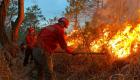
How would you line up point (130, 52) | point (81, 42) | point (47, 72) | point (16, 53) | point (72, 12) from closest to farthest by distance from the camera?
point (47, 72) < point (130, 52) < point (81, 42) < point (16, 53) < point (72, 12)

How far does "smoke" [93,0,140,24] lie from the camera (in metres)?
17.0

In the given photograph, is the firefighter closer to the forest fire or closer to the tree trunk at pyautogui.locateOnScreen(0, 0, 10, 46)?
the tree trunk at pyautogui.locateOnScreen(0, 0, 10, 46)

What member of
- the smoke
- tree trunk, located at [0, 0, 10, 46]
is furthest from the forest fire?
tree trunk, located at [0, 0, 10, 46]

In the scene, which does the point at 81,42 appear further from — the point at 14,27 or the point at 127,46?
the point at 14,27

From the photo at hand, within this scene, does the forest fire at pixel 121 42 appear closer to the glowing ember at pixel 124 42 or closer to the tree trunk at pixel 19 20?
the glowing ember at pixel 124 42

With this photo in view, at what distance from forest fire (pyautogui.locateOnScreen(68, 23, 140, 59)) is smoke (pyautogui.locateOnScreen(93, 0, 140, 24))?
3.70 ft

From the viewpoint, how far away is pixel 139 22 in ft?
47.8

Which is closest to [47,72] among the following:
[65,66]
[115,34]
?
[65,66]

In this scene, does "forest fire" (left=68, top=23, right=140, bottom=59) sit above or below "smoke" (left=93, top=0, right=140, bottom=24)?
below

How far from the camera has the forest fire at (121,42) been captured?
14008 millimetres

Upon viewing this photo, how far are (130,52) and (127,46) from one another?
0.95ft

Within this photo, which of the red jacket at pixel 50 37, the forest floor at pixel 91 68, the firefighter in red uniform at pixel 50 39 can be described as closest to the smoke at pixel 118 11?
the forest floor at pixel 91 68

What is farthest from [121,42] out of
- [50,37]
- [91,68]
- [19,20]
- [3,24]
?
[3,24]

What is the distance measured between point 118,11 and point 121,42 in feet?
20.6
